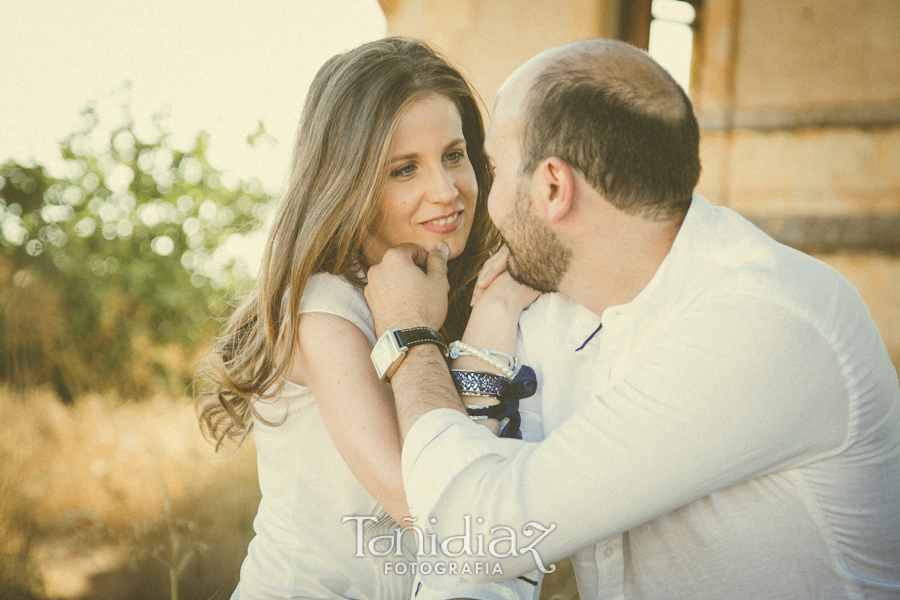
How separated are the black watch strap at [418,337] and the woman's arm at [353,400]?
140 millimetres

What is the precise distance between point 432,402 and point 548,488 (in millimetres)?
385

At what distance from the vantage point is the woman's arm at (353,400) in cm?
178

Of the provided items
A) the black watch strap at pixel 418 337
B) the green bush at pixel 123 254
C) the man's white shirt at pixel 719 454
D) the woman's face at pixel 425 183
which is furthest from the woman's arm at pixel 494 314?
the green bush at pixel 123 254

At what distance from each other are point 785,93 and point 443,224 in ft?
15.9

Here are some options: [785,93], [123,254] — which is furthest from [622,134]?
[123,254]

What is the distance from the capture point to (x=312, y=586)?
2.02 meters

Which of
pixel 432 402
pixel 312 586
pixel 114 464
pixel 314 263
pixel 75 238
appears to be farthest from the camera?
pixel 75 238

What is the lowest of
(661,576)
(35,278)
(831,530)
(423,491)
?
(35,278)

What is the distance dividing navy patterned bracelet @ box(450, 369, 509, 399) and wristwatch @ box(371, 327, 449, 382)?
9 cm

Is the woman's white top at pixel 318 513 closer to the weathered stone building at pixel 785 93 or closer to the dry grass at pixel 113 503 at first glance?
the dry grass at pixel 113 503

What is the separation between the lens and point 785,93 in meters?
5.93

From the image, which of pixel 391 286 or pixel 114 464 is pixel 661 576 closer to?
pixel 391 286

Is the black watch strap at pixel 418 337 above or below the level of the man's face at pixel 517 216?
below

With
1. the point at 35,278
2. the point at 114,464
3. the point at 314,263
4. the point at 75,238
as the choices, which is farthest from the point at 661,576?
the point at 75,238
